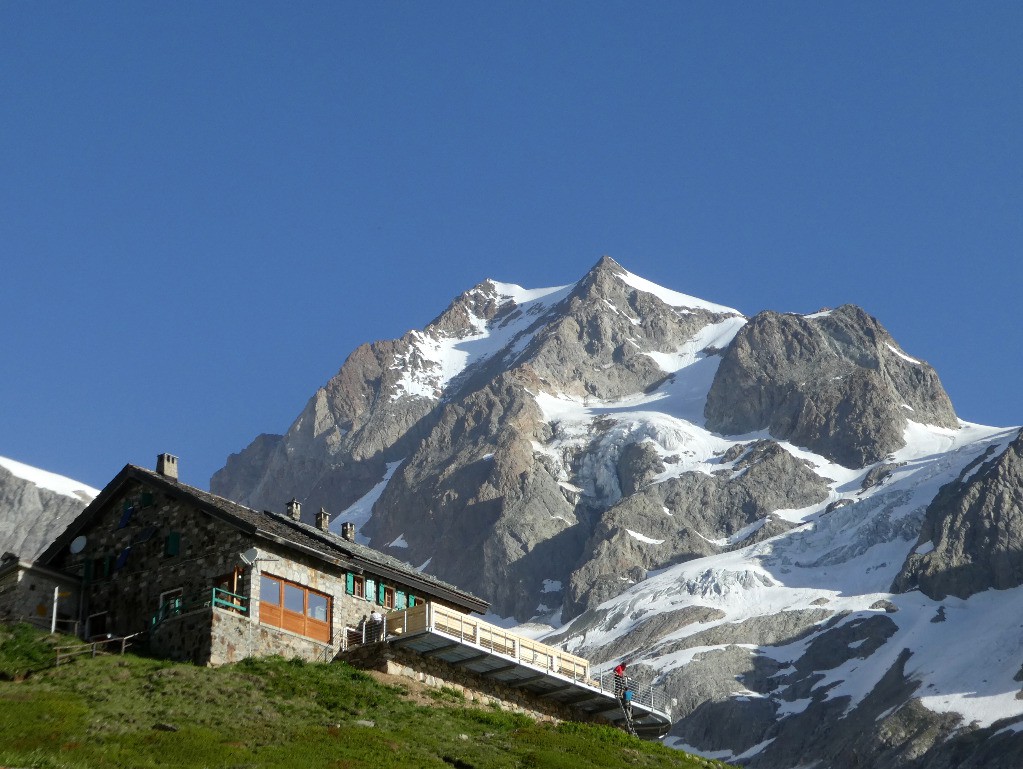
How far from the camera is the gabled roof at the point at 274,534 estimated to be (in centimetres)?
5791

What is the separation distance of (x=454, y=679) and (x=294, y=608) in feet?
22.9

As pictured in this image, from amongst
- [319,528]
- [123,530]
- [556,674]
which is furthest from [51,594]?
[556,674]

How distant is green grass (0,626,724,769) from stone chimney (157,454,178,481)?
37.9 ft

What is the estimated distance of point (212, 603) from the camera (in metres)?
54.7

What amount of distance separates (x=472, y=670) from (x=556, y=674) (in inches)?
143

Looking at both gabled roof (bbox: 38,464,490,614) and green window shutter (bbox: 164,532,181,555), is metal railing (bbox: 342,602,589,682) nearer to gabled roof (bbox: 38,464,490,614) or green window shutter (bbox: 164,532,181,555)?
gabled roof (bbox: 38,464,490,614)

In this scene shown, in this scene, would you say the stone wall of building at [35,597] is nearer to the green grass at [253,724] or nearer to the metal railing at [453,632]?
the green grass at [253,724]

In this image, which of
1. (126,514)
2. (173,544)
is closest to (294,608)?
(173,544)

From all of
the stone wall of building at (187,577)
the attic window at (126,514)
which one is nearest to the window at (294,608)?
the stone wall of building at (187,577)

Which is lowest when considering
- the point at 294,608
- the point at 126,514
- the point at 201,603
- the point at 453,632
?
the point at 453,632

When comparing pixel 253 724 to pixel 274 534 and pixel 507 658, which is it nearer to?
pixel 274 534

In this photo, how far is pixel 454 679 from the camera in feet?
197

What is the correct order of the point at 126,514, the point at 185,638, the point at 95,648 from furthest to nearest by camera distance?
1. the point at 126,514
2. the point at 185,638
3. the point at 95,648

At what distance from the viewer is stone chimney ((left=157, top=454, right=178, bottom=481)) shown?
64.5 m
